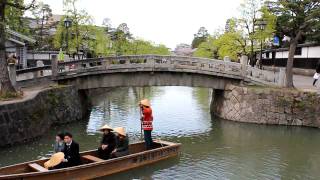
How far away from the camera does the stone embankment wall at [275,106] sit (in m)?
23.3

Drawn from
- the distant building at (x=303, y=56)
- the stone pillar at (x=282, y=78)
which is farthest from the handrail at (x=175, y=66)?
the distant building at (x=303, y=56)

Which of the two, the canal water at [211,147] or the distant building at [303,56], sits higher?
the distant building at [303,56]

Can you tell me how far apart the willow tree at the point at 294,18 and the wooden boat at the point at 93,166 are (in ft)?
43.8

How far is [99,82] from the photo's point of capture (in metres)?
26.5

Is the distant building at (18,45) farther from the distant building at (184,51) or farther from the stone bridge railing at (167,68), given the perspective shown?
the distant building at (184,51)

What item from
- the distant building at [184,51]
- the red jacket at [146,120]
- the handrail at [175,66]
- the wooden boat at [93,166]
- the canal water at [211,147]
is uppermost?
the distant building at [184,51]

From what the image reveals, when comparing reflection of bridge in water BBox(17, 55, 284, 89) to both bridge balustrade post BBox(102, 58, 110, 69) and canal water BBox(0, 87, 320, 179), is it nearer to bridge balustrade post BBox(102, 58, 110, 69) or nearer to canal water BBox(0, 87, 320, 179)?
bridge balustrade post BBox(102, 58, 110, 69)

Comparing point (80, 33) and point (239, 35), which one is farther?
point (80, 33)

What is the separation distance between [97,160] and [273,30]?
22839mm

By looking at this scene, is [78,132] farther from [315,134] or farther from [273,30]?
[273,30]

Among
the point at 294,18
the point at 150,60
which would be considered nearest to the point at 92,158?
the point at 150,60

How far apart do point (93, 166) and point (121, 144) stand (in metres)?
1.71

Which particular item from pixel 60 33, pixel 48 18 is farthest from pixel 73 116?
pixel 48 18

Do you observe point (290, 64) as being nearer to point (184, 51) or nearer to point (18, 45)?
point (18, 45)
